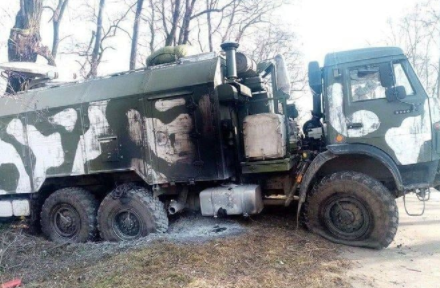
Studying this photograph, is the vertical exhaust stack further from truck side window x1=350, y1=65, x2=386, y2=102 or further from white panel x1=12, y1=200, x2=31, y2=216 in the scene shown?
white panel x1=12, y1=200, x2=31, y2=216

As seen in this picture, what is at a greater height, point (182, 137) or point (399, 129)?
point (182, 137)

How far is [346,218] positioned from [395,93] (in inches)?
78.6

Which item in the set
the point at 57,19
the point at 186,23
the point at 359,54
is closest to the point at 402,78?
the point at 359,54

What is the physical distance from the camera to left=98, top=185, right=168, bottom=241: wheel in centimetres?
640

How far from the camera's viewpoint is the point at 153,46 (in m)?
21.4

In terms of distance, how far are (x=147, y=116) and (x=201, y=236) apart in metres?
2.18

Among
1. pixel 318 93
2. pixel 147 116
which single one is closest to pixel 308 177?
pixel 318 93

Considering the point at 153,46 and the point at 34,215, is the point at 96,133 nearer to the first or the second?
the point at 34,215

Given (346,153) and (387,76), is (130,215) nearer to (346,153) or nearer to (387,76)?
(346,153)

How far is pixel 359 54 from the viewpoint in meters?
5.86

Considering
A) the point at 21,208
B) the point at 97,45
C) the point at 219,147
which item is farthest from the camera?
the point at 97,45

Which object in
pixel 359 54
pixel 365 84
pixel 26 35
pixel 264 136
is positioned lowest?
pixel 264 136

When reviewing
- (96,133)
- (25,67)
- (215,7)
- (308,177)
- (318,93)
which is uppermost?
(215,7)

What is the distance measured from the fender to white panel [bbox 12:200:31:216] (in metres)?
5.17
